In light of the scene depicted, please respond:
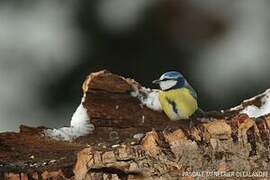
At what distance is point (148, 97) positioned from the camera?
2.10 m

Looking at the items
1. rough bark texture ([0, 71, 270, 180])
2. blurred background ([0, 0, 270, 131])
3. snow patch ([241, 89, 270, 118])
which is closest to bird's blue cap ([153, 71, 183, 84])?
snow patch ([241, 89, 270, 118])

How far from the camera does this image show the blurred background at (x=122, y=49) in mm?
3160

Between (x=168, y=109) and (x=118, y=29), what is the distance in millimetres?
1216

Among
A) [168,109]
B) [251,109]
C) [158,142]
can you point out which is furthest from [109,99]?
[158,142]

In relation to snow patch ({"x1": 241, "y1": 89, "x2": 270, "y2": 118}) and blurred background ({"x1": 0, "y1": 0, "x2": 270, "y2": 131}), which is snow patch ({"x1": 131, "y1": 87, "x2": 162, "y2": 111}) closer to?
snow patch ({"x1": 241, "y1": 89, "x2": 270, "y2": 118})

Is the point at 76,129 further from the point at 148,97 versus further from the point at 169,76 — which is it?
the point at 169,76

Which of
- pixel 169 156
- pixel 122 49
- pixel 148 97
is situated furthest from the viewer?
pixel 122 49

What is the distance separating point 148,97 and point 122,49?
107 cm

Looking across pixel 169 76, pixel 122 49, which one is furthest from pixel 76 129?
pixel 122 49

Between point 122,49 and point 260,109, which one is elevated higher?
point 122,49

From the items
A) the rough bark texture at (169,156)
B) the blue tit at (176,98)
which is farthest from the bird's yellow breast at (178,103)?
the rough bark texture at (169,156)

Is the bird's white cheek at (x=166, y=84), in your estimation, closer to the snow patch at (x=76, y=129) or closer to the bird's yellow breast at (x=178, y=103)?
the bird's yellow breast at (x=178, y=103)

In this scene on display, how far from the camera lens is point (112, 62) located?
3.15 meters

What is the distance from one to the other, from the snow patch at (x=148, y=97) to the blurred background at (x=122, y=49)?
3.17ft
